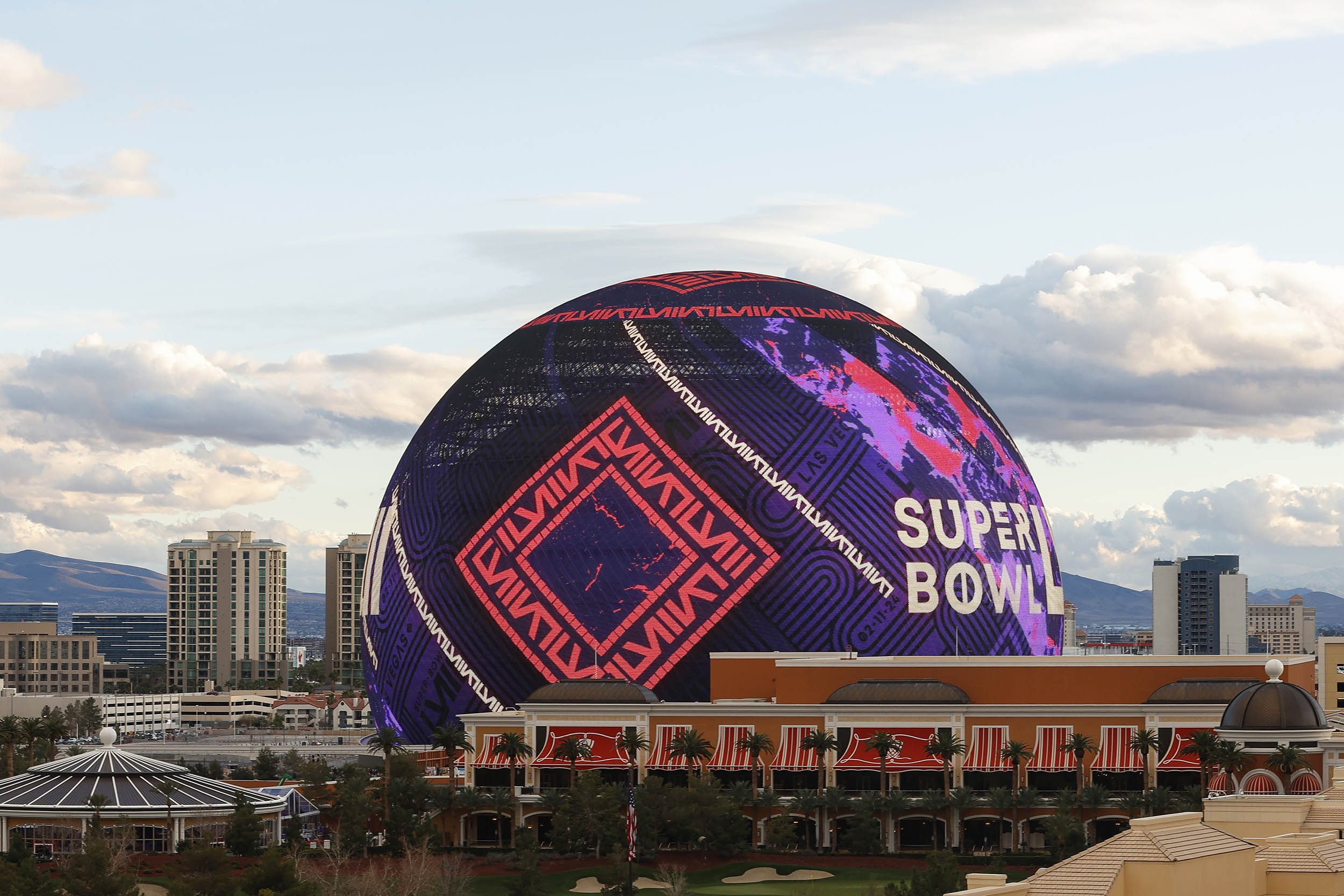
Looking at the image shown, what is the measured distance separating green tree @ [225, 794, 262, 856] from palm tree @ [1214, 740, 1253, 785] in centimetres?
2287

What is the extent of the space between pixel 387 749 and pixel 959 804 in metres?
15.6

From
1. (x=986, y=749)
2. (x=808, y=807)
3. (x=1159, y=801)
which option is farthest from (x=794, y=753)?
(x=1159, y=801)

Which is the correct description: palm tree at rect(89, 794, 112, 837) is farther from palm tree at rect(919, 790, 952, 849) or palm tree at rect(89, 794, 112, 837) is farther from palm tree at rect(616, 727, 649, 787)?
palm tree at rect(919, 790, 952, 849)

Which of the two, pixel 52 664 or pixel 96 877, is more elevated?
pixel 96 877

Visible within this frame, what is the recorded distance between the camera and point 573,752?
59500mm

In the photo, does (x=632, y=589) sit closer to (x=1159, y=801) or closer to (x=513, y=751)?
(x=513, y=751)

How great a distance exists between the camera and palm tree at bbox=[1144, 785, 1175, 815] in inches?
2157

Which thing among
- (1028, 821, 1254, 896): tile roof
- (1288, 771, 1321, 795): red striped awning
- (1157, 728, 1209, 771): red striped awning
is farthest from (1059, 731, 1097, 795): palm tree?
(1028, 821, 1254, 896): tile roof

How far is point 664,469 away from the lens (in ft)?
205

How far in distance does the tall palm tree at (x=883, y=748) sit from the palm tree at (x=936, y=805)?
43.1 inches

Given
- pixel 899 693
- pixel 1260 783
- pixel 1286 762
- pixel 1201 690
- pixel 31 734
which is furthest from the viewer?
pixel 31 734

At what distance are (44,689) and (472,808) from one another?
143m

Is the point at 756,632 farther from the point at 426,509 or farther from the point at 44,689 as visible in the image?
the point at 44,689

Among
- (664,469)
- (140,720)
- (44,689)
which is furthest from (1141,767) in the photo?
(44,689)
